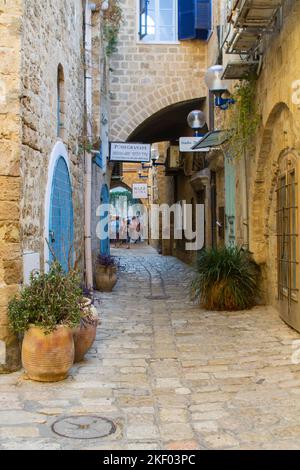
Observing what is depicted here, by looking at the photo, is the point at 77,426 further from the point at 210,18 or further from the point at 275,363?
the point at 210,18

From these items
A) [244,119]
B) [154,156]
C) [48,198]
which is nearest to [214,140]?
[244,119]

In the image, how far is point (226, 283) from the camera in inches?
296

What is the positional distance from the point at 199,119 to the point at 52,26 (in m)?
5.95

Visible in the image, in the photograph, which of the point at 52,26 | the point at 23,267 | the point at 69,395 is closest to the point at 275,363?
the point at 69,395

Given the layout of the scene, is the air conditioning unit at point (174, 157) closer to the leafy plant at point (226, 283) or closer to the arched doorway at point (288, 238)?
the leafy plant at point (226, 283)

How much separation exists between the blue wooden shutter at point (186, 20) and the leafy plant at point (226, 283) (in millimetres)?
7772

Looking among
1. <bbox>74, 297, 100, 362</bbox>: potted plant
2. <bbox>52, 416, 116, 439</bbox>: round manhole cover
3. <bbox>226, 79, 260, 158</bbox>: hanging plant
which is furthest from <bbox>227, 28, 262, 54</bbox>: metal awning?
<bbox>52, 416, 116, 439</bbox>: round manhole cover

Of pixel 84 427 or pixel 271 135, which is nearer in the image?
pixel 84 427

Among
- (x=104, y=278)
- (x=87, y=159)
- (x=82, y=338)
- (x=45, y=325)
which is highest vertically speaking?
(x=87, y=159)

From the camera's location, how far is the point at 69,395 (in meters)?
3.95

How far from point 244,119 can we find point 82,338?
442 cm

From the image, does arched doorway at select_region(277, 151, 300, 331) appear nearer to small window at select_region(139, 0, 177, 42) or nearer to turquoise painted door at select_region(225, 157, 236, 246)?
turquoise painted door at select_region(225, 157, 236, 246)

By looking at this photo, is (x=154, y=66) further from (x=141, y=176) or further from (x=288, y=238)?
(x=141, y=176)

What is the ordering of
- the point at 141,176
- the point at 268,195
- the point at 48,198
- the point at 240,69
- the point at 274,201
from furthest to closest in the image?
the point at 141,176 < the point at 240,69 < the point at 268,195 < the point at 274,201 < the point at 48,198
